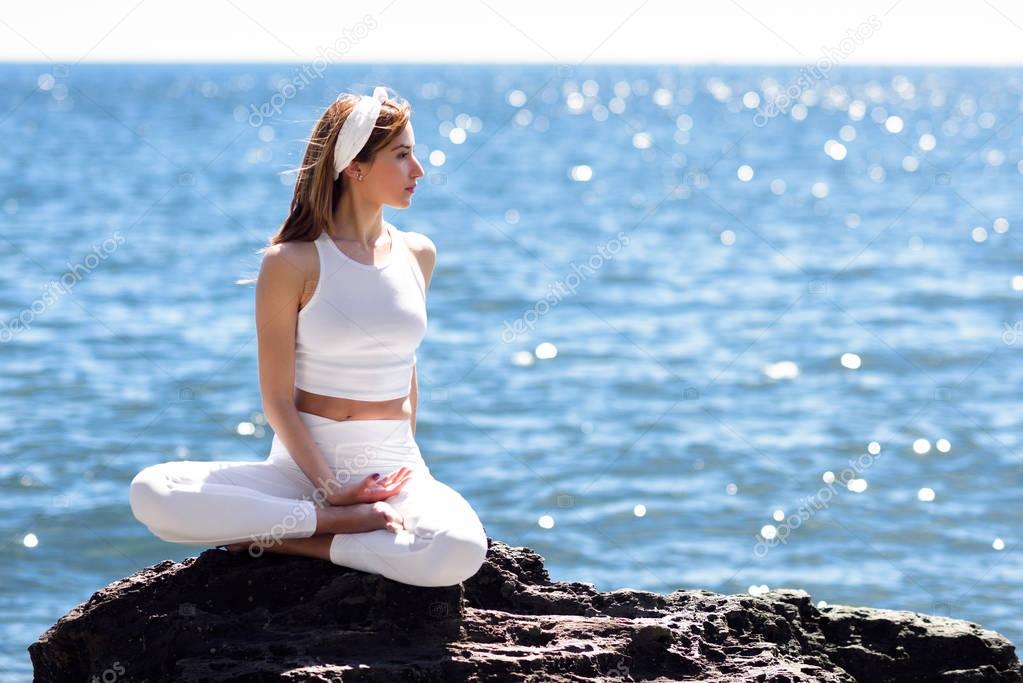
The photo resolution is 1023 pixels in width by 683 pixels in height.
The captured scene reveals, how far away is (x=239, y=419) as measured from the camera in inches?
476

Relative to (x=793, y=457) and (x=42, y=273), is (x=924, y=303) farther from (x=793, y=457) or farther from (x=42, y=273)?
(x=42, y=273)

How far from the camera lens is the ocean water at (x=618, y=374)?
9219 mm

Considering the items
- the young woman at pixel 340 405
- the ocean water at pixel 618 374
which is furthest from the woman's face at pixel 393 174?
the ocean water at pixel 618 374

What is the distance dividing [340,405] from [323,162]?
2.88 ft

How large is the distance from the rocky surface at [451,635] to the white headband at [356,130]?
1437mm

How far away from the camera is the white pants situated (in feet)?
14.3

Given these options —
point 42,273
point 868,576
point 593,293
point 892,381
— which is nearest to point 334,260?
point 868,576

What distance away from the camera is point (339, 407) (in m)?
4.84

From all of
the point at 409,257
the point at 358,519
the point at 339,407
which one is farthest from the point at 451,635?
the point at 409,257

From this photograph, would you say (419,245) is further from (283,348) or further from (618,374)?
(618,374)

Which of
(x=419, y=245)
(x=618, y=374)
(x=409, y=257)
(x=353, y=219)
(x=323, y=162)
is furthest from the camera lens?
(x=618, y=374)

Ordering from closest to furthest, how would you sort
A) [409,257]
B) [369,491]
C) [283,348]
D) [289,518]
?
1. [289,518]
2. [369,491]
3. [283,348]
4. [409,257]

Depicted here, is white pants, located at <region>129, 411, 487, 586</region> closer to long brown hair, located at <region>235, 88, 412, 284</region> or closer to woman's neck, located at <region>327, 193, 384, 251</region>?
long brown hair, located at <region>235, 88, 412, 284</region>

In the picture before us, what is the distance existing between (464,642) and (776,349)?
11.3 meters
